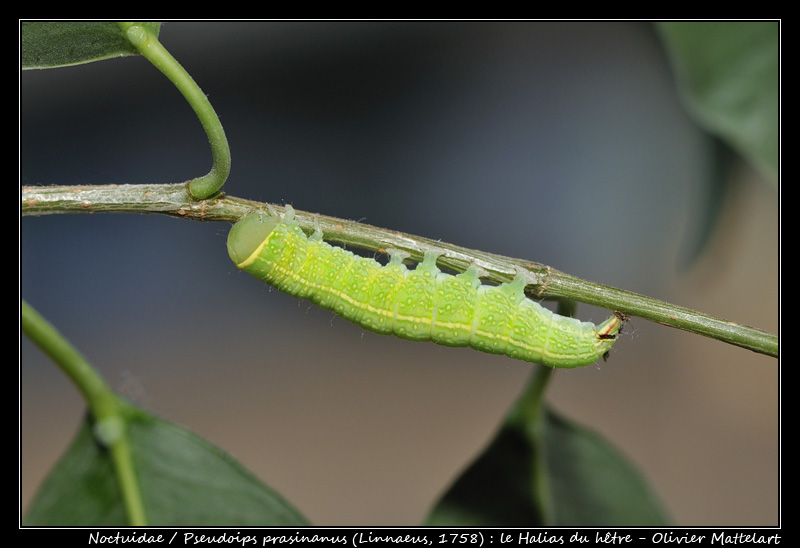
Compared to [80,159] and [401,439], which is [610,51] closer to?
[401,439]

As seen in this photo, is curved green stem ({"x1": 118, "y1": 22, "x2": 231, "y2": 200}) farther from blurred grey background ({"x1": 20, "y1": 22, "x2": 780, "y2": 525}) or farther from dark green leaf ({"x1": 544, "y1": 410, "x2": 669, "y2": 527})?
blurred grey background ({"x1": 20, "y1": 22, "x2": 780, "y2": 525})

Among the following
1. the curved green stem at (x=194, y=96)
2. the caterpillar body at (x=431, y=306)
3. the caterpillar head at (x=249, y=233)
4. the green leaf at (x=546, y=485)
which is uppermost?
the curved green stem at (x=194, y=96)

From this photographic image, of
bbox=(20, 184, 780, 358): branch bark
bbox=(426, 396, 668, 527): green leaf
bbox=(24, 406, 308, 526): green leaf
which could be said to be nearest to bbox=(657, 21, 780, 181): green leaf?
bbox=(20, 184, 780, 358): branch bark

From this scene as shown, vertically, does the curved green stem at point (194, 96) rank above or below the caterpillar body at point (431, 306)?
above

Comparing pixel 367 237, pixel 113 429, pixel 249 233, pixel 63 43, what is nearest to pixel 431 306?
pixel 367 237

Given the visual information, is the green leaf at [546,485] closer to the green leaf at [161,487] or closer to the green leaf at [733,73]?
the green leaf at [161,487]

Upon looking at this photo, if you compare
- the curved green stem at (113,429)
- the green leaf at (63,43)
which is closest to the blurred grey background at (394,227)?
the curved green stem at (113,429)
